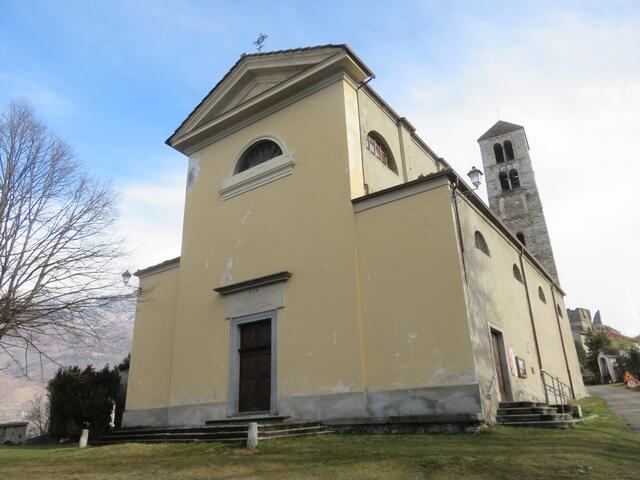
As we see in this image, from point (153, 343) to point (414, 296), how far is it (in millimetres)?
9037

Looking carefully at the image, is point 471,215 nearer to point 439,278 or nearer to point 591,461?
point 439,278

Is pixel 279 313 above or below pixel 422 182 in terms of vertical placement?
below

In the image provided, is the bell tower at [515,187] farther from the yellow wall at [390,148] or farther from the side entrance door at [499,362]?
the side entrance door at [499,362]

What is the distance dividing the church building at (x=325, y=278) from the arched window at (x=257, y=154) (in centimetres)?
4

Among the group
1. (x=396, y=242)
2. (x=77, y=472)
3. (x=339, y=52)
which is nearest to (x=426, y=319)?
(x=396, y=242)

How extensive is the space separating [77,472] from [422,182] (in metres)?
8.33

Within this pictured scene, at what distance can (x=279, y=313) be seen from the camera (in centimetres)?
1212

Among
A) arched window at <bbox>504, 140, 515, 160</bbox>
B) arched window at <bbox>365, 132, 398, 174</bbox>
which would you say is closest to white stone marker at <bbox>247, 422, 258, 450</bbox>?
arched window at <bbox>365, 132, 398, 174</bbox>

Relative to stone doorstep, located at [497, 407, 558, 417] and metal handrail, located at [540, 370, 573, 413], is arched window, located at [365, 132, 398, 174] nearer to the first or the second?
stone doorstep, located at [497, 407, 558, 417]

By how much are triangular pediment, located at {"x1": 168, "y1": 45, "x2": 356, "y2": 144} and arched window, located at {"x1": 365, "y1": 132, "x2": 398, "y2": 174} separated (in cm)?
252

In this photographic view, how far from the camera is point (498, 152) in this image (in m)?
34.0

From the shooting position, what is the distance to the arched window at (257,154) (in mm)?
14438

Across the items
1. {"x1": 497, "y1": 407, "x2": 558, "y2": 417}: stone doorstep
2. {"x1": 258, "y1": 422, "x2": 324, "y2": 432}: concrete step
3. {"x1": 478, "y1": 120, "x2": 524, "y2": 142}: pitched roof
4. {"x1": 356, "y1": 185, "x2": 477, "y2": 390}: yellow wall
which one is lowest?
{"x1": 258, "y1": 422, "x2": 324, "y2": 432}: concrete step

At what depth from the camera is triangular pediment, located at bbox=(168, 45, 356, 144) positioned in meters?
13.8
